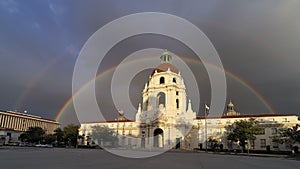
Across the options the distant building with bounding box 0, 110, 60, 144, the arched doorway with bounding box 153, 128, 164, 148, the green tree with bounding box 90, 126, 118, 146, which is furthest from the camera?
the distant building with bounding box 0, 110, 60, 144

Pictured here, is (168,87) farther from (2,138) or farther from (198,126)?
(2,138)

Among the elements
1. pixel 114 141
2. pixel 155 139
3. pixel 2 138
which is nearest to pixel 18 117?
pixel 2 138

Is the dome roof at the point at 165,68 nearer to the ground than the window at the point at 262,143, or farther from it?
farther from it

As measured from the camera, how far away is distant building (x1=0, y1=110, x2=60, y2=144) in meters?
108

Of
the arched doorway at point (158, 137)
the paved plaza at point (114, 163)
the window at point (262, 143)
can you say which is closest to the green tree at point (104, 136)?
the arched doorway at point (158, 137)

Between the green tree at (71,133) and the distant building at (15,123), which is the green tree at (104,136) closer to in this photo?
the green tree at (71,133)

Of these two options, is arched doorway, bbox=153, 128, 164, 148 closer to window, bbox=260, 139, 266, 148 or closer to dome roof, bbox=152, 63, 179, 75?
dome roof, bbox=152, 63, 179, 75

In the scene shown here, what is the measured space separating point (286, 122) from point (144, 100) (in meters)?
47.7

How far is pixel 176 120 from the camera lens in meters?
76.1

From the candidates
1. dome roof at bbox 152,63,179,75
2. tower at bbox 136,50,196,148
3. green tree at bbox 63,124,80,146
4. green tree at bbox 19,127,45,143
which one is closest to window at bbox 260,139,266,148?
tower at bbox 136,50,196,148

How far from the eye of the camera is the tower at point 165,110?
243ft

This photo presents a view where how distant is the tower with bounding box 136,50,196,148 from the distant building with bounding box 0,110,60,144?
208 ft

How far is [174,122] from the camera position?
7544cm

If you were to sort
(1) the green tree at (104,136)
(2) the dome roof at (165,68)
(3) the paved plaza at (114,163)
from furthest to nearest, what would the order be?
(2) the dome roof at (165,68)
(1) the green tree at (104,136)
(3) the paved plaza at (114,163)
